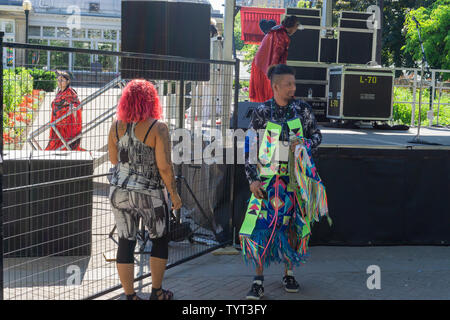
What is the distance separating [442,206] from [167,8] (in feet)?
12.2

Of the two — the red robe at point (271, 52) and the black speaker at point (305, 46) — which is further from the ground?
the black speaker at point (305, 46)

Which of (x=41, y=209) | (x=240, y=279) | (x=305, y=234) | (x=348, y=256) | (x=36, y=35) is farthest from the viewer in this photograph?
(x=36, y=35)

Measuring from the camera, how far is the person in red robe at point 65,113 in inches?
235

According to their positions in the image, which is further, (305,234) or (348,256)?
(348,256)

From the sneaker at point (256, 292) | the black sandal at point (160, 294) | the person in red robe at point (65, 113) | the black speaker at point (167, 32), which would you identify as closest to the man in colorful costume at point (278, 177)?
the sneaker at point (256, 292)

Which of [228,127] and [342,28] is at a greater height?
[342,28]

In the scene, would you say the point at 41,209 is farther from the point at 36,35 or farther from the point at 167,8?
the point at 36,35

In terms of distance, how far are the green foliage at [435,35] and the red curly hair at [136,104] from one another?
23.2m

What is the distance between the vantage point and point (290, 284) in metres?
5.06

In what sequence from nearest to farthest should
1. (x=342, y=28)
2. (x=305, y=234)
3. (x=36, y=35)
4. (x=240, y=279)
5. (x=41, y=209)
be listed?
(x=305, y=234)
(x=240, y=279)
(x=41, y=209)
(x=342, y=28)
(x=36, y=35)

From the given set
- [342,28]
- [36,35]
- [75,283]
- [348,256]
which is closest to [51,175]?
[75,283]

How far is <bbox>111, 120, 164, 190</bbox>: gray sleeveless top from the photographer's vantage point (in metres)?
4.27

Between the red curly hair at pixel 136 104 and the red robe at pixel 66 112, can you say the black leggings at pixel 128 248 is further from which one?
the red robe at pixel 66 112

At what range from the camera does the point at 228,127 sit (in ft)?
21.3
